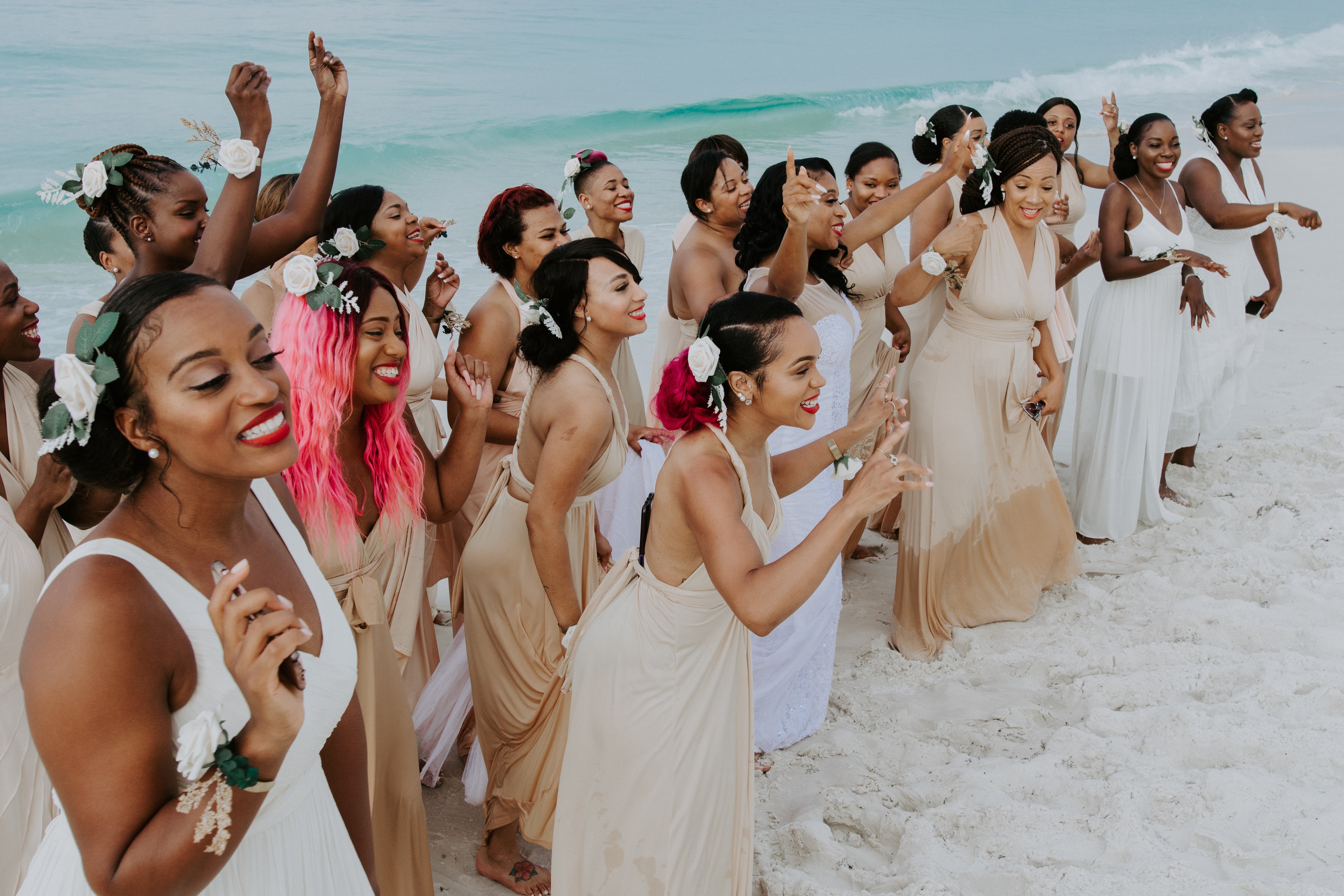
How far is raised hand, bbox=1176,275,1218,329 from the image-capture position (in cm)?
601

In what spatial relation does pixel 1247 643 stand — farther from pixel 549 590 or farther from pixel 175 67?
pixel 175 67

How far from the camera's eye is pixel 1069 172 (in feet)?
21.8

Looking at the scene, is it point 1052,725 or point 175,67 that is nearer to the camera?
point 1052,725

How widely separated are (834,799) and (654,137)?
20.8 metres

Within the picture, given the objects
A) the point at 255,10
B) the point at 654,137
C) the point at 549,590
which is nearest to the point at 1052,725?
the point at 549,590

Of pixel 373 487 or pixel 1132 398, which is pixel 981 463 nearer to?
pixel 1132 398

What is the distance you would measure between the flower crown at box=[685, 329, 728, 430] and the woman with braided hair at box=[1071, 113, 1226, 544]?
3.97m

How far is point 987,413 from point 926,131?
1927 mm

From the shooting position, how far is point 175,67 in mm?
22031

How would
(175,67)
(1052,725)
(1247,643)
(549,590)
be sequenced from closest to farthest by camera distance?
(549,590)
(1052,725)
(1247,643)
(175,67)

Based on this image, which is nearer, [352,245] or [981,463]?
[352,245]

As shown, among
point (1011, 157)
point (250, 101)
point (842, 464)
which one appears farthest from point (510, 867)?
point (1011, 157)

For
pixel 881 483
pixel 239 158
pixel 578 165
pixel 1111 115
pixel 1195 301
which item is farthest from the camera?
pixel 1111 115

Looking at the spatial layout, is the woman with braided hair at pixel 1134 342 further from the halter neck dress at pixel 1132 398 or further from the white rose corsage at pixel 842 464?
the white rose corsage at pixel 842 464
